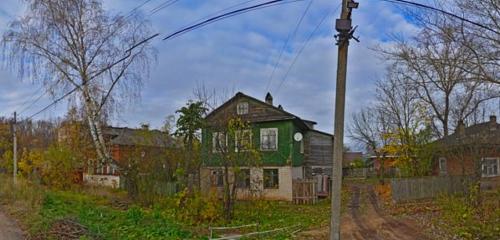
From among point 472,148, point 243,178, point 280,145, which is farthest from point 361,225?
point 280,145

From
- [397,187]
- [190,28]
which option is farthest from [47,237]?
[397,187]

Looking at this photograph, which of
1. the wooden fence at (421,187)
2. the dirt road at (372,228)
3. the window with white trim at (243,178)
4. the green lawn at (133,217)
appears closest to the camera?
the green lawn at (133,217)

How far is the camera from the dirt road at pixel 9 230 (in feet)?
40.3

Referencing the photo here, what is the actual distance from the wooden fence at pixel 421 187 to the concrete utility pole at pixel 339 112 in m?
16.1

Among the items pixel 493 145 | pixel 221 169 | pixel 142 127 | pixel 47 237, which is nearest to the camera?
pixel 47 237

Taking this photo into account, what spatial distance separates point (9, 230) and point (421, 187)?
19630mm

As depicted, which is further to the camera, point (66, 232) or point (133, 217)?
point (133, 217)

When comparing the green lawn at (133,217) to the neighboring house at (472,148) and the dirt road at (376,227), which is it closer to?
the dirt road at (376,227)

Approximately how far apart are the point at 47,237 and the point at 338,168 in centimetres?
767

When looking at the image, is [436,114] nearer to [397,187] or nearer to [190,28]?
[397,187]

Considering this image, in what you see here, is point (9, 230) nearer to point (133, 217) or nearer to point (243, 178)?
point (133, 217)


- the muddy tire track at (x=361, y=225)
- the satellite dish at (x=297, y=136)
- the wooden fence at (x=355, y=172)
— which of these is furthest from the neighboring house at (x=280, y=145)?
the wooden fence at (x=355, y=172)

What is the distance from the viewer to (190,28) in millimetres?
9609

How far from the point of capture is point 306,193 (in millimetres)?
25500
